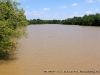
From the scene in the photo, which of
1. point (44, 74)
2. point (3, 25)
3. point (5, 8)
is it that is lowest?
point (44, 74)

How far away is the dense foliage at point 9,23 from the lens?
A: 8.80m

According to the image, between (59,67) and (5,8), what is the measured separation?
4.26 metres

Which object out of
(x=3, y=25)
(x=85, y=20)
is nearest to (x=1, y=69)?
(x=3, y=25)

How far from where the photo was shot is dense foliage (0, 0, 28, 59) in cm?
880

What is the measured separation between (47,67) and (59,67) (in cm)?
63

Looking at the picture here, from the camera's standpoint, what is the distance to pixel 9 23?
9328 mm

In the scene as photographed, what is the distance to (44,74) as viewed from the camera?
25.8ft

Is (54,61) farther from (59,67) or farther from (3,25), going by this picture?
(3,25)

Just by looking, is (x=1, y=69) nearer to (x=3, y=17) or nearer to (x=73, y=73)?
(x=3, y=17)

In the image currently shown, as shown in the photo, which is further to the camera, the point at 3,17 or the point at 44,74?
the point at 3,17

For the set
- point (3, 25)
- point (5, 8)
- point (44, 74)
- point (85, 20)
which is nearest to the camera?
point (44, 74)

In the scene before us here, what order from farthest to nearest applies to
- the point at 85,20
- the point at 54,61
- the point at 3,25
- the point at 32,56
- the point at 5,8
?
the point at 85,20 < the point at 32,56 < the point at 54,61 < the point at 5,8 < the point at 3,25

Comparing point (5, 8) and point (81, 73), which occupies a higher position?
point (5, 8)

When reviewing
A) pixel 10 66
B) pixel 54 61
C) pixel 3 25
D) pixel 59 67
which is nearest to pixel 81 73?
pixel 59 67
